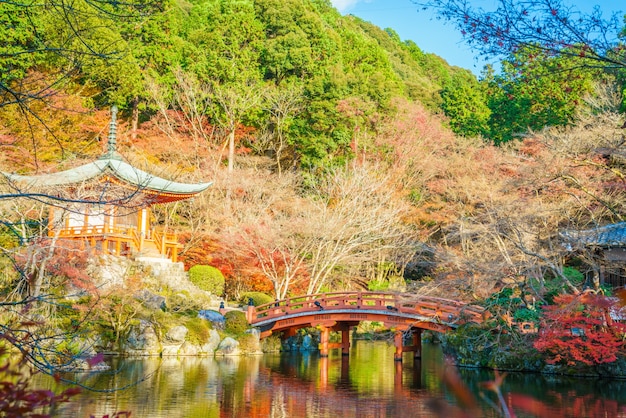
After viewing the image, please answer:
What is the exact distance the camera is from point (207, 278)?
20641mm

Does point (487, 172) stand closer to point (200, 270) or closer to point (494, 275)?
point (494, 275)

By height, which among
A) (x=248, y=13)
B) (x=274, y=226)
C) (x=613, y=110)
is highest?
(x=248, y=13)

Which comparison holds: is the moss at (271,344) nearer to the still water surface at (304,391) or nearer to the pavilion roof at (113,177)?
the still water surface at (304,391)

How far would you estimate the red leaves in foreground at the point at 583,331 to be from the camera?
11992mm

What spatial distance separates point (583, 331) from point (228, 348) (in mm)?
8537

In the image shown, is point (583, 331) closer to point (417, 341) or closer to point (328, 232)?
point (417, 341)

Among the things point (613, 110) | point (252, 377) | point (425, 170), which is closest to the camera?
point (252, 377)

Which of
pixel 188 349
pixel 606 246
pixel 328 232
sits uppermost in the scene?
pixel 328 232

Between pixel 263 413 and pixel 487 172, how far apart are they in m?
15.2

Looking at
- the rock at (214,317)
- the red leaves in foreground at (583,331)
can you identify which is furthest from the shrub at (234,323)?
the red leaves in foreground at (583,331)

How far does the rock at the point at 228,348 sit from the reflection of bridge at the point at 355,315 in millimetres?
927

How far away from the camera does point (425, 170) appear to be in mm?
25234

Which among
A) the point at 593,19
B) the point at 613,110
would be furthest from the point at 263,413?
the point at 613,110

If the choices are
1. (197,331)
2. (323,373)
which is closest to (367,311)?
(323,373)
